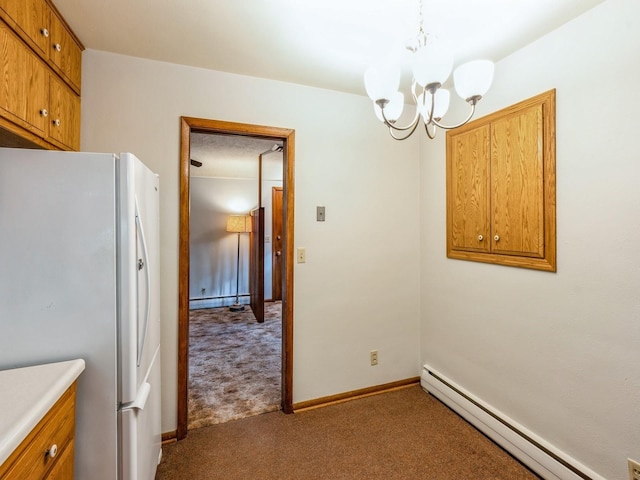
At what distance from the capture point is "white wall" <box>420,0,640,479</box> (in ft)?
4.62

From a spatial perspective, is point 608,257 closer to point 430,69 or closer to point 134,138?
point 430,69

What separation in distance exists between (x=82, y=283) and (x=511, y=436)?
239 centimetres

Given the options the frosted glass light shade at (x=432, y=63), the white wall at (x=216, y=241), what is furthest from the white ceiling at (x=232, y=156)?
the frosted glass light shade at (x=432, y=63)

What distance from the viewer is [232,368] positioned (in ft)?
10.3

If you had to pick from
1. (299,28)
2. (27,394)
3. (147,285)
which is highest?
(299,28)

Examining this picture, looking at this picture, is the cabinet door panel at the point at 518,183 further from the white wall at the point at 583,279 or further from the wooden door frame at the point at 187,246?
the wooden door frame at the point at 187,246

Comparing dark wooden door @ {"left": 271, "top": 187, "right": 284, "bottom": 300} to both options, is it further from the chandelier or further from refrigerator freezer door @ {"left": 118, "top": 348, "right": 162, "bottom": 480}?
the chandelier

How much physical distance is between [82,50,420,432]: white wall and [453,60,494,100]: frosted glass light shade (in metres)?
1.29

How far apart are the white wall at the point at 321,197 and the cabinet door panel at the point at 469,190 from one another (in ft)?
1.32

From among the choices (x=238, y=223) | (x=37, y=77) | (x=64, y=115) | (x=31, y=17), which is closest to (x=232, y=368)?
(x=64, y=115)

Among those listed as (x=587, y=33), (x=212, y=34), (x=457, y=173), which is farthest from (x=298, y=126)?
(x=587, y=33)

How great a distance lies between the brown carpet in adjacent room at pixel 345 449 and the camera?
1.76 metres

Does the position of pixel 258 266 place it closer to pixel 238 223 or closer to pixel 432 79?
pixel 238 223

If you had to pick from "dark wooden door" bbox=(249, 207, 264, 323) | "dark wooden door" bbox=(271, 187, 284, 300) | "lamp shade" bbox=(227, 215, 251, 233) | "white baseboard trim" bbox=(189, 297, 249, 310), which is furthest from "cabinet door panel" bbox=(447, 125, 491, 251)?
"white baseboard trim" bbox=(189, 297, 249, 310)
